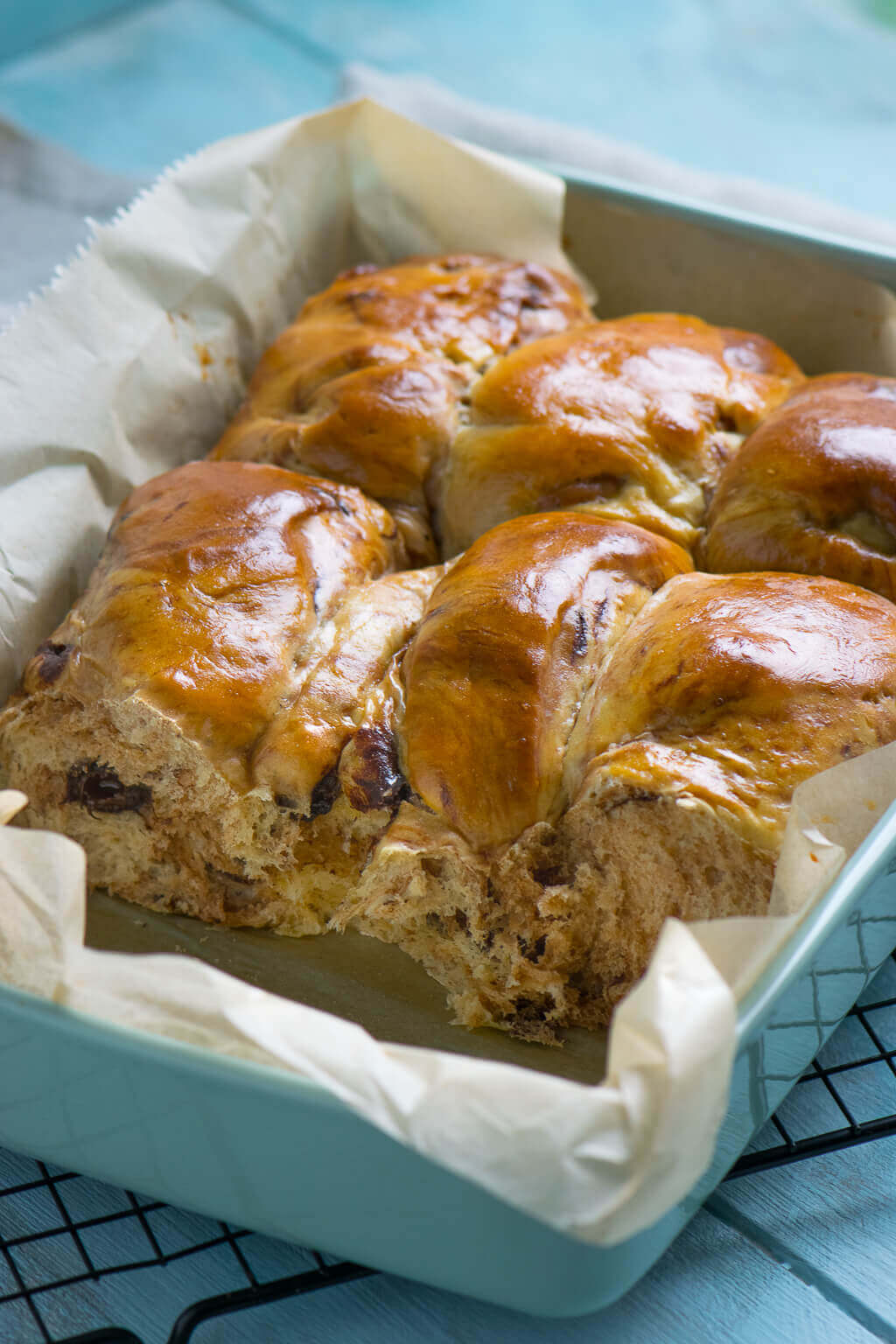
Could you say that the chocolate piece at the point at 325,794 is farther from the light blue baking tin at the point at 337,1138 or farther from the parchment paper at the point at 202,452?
the light blue baking tin at the point at 337,1138

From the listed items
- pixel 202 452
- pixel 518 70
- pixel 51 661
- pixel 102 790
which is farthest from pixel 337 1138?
pixel 518 70

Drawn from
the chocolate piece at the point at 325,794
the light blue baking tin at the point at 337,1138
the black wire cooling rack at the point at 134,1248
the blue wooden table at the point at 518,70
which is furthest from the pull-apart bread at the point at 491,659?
the blue wooden table at the point at 518,70

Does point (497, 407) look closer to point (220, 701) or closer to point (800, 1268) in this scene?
point (220, 701)

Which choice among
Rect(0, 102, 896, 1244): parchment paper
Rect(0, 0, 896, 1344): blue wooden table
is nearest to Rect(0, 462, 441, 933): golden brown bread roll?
Rect(0, 102, 896, 1244): parchment paper

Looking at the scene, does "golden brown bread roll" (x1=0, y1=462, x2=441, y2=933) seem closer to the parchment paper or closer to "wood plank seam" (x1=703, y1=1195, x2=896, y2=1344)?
the parchment paper

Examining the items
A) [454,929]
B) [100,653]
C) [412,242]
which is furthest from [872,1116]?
[412,242]

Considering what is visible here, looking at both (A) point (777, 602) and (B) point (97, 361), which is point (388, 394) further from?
(A) point (777, 602)
